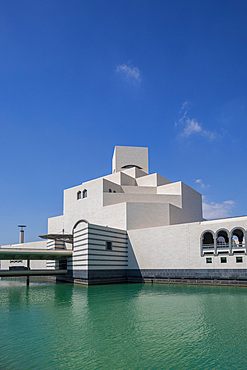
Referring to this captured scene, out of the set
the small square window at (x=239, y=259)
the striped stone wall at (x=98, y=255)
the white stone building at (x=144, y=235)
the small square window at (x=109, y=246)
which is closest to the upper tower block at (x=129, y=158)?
the white stone building at (x=144, y=235)

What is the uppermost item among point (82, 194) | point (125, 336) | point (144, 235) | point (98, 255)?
point (82, 194)

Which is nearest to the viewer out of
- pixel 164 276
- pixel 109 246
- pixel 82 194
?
pixel 164 276

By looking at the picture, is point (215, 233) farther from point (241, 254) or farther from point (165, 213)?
point (165, 213)

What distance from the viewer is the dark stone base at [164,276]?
112ft

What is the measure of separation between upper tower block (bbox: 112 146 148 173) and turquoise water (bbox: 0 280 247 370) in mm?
41922

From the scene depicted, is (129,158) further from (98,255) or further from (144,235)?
(98,255)

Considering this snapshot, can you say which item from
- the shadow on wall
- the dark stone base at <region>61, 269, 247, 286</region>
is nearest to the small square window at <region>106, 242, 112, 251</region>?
the dark stone base at <region>61, 269, 247, 286</region>

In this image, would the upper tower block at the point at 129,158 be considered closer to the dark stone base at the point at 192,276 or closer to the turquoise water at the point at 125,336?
the dark stone base at the point at 192,276

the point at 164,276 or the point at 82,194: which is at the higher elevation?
the point at 82,194

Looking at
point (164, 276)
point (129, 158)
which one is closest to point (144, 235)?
point (164, 276)

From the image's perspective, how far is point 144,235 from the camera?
139ft

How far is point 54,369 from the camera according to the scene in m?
9.46

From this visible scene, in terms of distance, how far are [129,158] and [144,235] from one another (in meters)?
23.1

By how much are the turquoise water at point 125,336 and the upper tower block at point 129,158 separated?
1650 inches
